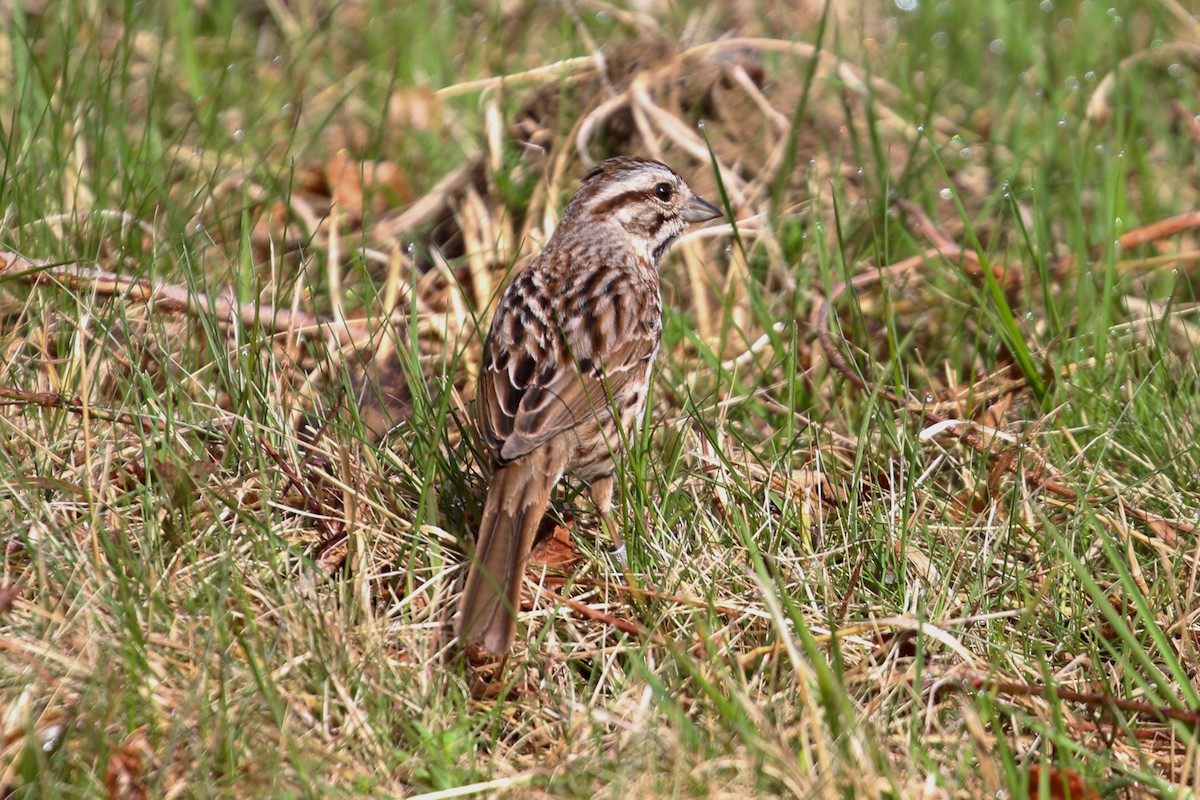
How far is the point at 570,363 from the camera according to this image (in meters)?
4.78

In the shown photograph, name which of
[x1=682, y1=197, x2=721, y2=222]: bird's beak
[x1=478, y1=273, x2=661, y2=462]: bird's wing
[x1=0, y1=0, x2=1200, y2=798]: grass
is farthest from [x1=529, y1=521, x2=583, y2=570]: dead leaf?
[x1=682, y1=197, x2=721, y2=222]: bird's beak

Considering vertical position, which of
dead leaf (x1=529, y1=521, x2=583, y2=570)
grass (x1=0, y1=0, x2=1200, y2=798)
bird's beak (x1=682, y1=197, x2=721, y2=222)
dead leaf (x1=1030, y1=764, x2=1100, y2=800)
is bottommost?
dead leaf (x1=1030, y1=764, x2=1100, y2=800)

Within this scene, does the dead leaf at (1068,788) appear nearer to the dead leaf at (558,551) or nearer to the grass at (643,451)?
the grass at (643,451)

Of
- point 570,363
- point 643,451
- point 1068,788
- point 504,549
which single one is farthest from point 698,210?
point 1068,788

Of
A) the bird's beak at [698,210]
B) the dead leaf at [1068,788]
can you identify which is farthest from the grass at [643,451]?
the bird's beak at [698,210]

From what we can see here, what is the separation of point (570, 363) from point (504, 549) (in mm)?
924

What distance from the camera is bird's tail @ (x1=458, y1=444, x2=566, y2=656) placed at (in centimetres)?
378

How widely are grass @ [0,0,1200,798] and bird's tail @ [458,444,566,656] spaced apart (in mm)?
149

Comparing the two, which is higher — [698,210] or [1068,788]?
[698,210]

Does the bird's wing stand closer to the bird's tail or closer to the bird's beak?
the bird's tail

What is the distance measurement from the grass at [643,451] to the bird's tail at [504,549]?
149 mm

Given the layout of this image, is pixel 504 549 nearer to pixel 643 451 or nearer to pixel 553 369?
pixel 643 451

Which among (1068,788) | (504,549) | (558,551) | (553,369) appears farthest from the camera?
(553,369)

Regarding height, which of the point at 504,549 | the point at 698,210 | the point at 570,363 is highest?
the point at 698,210
